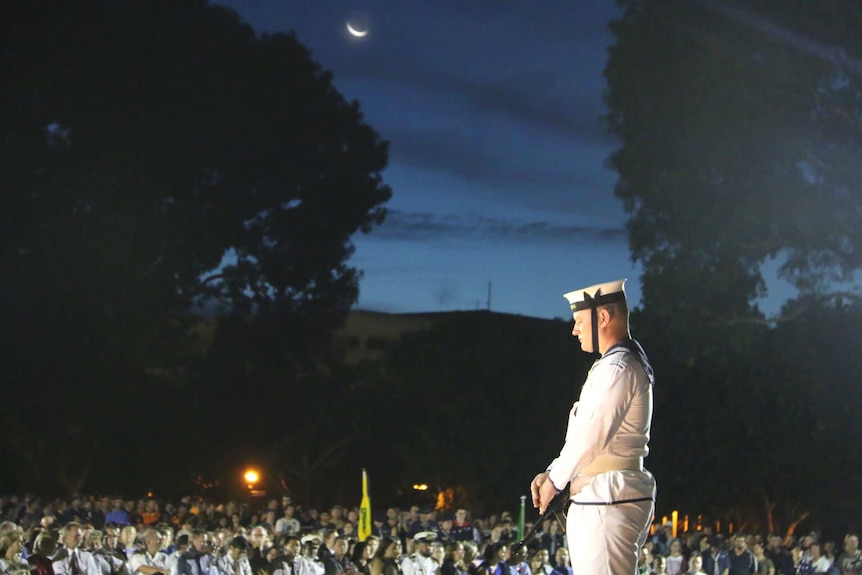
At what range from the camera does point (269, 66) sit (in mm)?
35844

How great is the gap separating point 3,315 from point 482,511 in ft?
69.1

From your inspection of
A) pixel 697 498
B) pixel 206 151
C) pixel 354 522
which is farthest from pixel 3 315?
pixel 697 498

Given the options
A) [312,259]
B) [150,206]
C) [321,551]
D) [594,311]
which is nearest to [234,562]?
[321,551]

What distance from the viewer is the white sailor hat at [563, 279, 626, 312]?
16.2ft

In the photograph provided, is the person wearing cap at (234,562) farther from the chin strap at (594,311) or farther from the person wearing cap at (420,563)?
the chin strap at (594,311)

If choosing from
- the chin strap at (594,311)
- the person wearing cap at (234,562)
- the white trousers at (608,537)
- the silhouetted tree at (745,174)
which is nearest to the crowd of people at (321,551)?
the person wearing cap at (234,562)

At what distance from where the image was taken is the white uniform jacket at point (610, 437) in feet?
15.2

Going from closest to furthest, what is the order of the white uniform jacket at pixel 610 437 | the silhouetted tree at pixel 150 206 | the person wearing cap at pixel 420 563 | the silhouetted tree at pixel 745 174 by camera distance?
the white uniform jacket at pixel 610 437, the person wearing cap at pixel 420 563, the silhouetted tree at pixel 745 174, the silhouetted tree at pixel 150 206

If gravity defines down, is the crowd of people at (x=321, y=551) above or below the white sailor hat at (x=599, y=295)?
below

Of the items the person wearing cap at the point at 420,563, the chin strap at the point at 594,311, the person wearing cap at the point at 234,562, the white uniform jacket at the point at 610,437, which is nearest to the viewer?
the white uniform jacket at the point at 610,437

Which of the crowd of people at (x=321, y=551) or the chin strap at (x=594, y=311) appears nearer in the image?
the chin strap at (x=594, y=311)

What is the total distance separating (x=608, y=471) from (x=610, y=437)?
0.16 meters

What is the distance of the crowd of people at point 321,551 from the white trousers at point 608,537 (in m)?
0.19

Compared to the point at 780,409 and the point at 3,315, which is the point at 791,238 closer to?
the point at 780,409
